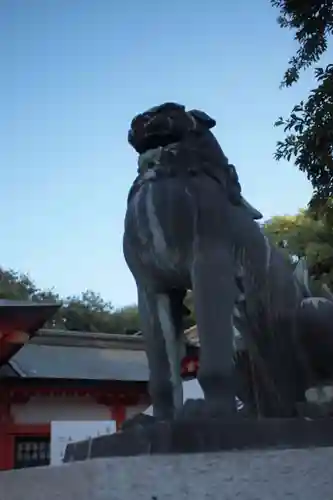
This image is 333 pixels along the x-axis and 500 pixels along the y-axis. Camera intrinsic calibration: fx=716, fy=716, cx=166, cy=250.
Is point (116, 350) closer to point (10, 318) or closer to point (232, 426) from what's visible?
point (10, 318)

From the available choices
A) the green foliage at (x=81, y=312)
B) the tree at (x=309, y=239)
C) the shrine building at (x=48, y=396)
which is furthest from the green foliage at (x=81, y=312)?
the shrine building at (x=48, y=396)

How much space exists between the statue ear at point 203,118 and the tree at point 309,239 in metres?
8.44

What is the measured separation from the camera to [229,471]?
1659 mm

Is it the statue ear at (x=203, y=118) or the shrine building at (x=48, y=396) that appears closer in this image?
the statue ear at (x=203, y=118)

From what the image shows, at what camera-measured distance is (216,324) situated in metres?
1.98

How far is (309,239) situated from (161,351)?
13717mm

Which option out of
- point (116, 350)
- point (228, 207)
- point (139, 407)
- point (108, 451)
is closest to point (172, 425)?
point (108, 451)

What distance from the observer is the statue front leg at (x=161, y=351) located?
2.09 m

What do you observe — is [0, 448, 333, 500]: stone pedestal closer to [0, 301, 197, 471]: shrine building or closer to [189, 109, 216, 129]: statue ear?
Answer: [189, 109, 216, 129]: statue ear

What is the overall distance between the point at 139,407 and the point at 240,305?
9.86 m

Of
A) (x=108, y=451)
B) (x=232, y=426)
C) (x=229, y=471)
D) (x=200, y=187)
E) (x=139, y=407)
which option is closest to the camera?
(x=229, y=471)

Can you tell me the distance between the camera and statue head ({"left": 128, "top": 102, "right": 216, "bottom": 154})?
2160mm

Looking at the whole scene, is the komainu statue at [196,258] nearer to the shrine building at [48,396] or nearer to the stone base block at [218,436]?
the stone base block at [218,436]

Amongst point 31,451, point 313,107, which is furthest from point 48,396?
point 313,107
